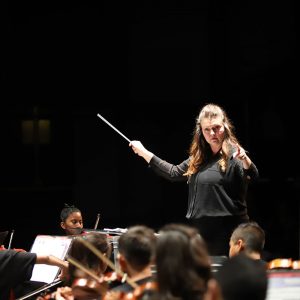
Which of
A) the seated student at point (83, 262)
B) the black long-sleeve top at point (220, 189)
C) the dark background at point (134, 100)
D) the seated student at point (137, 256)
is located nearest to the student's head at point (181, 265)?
the seated student at point (137, 256)

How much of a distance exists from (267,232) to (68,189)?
1967 mm

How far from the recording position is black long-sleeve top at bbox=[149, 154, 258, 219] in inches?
138

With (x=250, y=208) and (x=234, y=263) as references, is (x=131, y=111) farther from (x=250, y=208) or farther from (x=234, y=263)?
(x=234, y=263)

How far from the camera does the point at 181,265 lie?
186cm

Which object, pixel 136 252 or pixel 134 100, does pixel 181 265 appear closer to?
pixel 136 252

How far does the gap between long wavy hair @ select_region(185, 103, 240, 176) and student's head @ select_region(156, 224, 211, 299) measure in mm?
1631

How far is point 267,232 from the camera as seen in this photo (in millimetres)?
6781

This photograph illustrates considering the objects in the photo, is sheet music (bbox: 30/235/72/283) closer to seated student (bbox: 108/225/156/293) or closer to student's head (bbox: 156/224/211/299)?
seated student (bbox: 108/225/156/293)

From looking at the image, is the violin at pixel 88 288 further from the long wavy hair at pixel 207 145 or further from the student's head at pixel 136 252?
the long wavy hair at pixel 207 145

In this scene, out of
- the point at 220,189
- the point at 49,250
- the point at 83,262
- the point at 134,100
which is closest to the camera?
the point at 83,262

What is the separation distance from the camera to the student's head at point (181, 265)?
1.84 meters

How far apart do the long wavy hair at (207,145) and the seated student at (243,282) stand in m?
1.53

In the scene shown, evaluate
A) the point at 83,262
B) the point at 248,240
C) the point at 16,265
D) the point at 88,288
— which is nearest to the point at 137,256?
the point at 88,288

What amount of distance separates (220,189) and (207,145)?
0.26m
